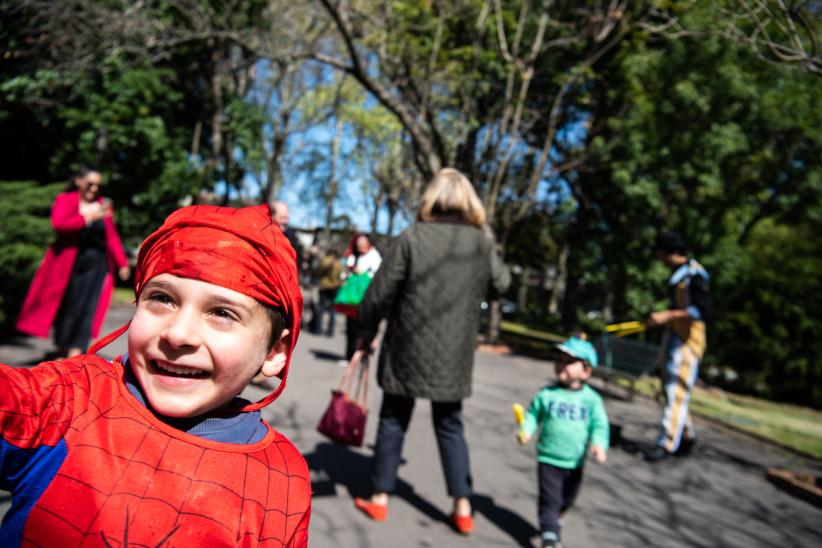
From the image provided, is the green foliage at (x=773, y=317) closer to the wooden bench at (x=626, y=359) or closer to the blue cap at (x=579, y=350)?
the wooden bench at (x=626, y=359)

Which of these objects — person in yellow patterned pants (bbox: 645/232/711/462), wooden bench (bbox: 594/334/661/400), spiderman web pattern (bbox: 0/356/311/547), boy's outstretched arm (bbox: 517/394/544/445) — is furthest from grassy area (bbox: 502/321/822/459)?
spiderman web pattern (bbox: 0/356/311/547)

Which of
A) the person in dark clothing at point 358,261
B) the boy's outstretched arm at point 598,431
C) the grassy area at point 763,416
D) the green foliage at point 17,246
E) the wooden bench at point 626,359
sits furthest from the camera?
the wooden bench at point 626,359

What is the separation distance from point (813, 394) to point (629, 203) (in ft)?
18.6

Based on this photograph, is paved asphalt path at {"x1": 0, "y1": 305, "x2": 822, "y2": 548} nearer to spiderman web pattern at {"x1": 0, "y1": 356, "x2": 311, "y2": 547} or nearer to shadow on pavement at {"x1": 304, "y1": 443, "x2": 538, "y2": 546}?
shadow on pavement at {"x1": 304, "y1": 443, "x2": 538, "y2": 546}

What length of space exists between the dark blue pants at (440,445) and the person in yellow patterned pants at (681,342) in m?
2.98

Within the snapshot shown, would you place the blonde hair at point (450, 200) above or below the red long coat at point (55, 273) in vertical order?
above

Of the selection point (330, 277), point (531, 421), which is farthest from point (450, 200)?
point (330, 277)

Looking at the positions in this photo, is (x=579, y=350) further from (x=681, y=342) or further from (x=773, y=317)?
(x=773, y=317)

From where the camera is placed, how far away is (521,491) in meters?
4.45

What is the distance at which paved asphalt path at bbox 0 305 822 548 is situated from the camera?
356 cm

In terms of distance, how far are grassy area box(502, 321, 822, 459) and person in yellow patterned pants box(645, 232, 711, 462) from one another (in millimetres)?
2747

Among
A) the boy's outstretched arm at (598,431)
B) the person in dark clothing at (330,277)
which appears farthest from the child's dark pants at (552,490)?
the person in dark clothing at (330,277)

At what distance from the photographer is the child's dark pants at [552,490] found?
128 inches

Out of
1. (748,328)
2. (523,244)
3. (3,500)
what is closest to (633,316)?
(748,328)
